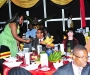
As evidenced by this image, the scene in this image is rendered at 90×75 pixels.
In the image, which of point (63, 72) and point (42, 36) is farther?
point (42, 36)

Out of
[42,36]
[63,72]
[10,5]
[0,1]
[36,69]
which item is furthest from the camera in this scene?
[10,5]

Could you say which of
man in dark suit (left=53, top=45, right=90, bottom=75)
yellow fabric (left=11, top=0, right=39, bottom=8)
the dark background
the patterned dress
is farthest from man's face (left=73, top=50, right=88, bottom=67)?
the dark background

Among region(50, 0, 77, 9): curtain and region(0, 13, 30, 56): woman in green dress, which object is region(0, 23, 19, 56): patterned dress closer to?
region(0, 13, 30, 56): woman in green dress

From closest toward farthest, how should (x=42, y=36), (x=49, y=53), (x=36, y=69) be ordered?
(x=36, y=69) → (x=49, y=53) → (x=42, y=36)

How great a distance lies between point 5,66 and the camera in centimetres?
406

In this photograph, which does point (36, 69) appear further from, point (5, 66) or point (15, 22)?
point (15, 22)

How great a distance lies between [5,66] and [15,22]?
1.08 m

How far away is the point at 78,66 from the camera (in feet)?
9.37

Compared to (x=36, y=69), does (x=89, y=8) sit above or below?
above

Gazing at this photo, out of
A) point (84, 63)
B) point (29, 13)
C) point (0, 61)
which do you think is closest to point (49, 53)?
point (0, 61)

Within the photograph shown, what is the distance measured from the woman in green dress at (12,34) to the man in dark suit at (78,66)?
220cm

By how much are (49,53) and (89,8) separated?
20.2 ft

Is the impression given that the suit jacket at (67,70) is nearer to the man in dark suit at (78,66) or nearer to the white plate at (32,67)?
the man in dark suit at (78,66)

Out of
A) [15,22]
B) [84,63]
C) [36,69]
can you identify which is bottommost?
[36,69]
